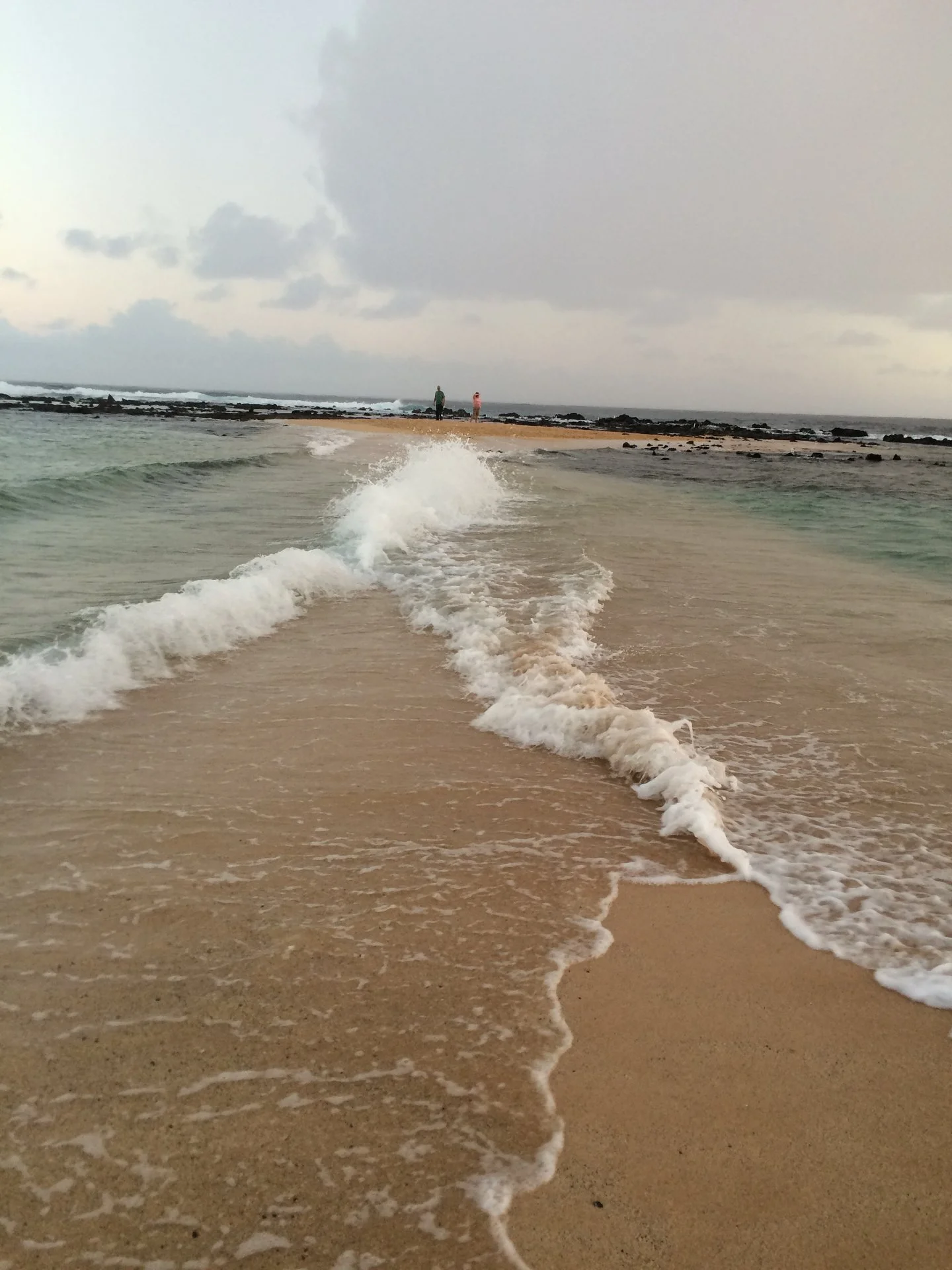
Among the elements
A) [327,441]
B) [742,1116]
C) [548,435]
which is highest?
[548,435]

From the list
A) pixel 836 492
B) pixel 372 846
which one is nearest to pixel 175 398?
pixel 836 492

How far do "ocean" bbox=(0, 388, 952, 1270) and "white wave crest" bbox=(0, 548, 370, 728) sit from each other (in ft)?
0.10

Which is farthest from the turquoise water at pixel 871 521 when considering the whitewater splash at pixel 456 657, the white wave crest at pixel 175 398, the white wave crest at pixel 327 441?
the white wave crest at pixel 175 398

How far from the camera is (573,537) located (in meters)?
13.2

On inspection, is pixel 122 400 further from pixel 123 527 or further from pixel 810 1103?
pixel 810 1103

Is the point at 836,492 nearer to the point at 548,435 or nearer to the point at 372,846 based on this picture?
the point at 548,435

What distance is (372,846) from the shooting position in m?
3.65

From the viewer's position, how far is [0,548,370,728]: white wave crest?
5.13 m

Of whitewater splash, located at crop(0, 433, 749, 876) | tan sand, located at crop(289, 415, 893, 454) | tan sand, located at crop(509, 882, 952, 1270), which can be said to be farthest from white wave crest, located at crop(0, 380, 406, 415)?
tan sand, located at crop(509, 882, 952, 1270)

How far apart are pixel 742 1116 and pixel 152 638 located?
548 centimetres

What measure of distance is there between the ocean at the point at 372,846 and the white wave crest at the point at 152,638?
0.10 ft

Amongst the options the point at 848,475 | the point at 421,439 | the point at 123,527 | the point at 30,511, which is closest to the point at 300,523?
the point at 123,527

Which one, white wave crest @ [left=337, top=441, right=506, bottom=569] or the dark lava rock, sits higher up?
the dark lava rock

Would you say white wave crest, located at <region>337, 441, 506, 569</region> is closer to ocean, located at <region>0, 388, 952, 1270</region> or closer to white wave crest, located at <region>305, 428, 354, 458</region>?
ocean, located at <region>0, 388, 952, 1270</region>
